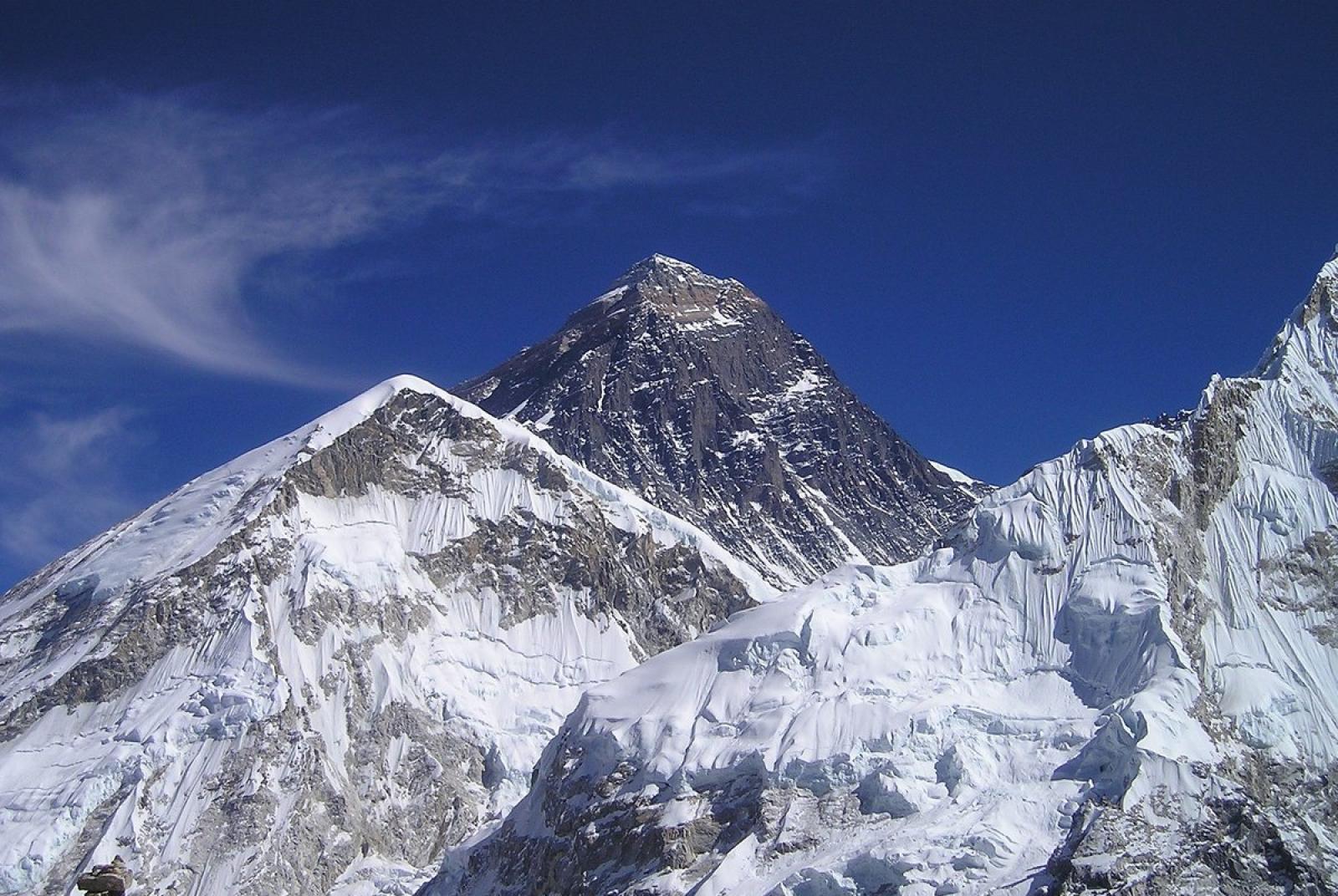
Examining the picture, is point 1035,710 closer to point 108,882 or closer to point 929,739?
point 929,739

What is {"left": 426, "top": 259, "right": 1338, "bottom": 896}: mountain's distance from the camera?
123250 millimetres

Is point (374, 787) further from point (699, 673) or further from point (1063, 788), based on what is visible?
point (1063, 788)

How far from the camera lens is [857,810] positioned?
432 feet

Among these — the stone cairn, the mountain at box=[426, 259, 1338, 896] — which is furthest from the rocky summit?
the stone cairn

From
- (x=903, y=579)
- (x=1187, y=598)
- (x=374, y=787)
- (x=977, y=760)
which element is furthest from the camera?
(x=374, y=787)

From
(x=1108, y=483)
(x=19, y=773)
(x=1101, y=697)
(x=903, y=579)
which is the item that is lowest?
(x=19, y=773)

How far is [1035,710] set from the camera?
142 meters

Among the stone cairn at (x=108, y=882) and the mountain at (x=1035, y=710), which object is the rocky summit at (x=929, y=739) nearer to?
the mountain at (x=1035, y=710)

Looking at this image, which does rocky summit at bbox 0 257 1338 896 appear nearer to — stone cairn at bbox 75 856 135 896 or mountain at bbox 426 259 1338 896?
mountain at bbox 426 259 1338 896

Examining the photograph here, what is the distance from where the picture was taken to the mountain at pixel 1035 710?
404 feet

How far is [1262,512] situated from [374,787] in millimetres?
96797

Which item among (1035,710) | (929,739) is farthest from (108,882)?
(1035,710)

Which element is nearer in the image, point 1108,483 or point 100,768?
point 1108,483

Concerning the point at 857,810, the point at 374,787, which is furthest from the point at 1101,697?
the point at 374,787
